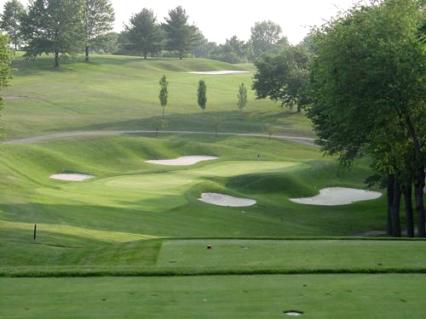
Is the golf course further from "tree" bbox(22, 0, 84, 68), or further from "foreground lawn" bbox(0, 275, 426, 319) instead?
"tree" bbox(22, 0, 84, 68)

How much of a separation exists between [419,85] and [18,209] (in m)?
21.7

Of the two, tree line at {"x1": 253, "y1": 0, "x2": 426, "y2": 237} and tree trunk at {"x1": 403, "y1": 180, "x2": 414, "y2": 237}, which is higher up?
tree line at {"x1": 253, "y1": 0, "x2": 426, "y2": 237}

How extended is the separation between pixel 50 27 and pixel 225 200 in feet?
290

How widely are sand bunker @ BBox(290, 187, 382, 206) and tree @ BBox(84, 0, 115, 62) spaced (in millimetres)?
100120

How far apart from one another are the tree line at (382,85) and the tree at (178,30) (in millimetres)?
122936

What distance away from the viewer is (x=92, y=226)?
107 ft

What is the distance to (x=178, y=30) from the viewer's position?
522 ft

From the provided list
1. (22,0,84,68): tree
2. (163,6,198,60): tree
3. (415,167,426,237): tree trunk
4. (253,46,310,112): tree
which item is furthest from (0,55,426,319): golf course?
(163,6,198,60): tree

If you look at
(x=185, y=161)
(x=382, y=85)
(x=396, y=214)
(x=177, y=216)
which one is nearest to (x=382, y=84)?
(x=382, y=85)

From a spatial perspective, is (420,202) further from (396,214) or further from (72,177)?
(72,177)

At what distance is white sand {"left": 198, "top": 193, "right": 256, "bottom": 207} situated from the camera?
47156mm

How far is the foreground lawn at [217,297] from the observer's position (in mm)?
10797

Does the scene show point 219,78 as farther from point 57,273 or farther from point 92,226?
point 57,273

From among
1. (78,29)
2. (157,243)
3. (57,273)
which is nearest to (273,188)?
(157,243)
